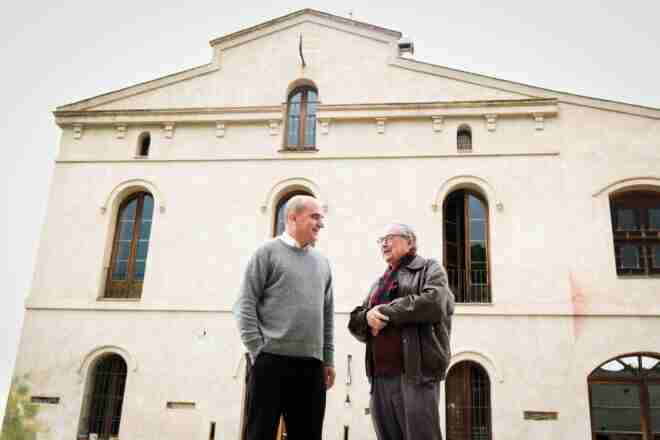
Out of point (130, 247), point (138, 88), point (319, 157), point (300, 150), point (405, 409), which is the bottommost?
point (405, 409)

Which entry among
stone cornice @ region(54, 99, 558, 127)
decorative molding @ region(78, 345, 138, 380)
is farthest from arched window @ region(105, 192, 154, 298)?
stone cornice @ region(54, 99, 558, 127)

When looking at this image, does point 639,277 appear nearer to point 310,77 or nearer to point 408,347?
point 310,77

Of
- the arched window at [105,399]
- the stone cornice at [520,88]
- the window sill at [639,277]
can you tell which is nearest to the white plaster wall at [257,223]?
the window sill at [639,277]

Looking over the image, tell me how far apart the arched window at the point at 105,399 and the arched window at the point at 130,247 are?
1440mm

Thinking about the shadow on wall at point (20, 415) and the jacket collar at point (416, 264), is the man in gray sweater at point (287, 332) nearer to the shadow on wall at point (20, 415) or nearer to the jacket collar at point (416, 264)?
the jacket collar at point (416, 264)

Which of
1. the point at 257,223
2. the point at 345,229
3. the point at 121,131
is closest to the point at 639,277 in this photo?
the point at 345,229

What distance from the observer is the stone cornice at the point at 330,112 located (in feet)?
40.2

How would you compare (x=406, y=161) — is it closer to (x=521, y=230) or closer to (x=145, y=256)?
(x=521, y=230)

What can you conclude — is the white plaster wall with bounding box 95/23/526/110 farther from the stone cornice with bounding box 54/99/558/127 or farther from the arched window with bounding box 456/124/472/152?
the arched window with bounding box 456/124/472/152

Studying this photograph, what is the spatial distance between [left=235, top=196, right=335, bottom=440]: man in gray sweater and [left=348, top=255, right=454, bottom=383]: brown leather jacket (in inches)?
23.3

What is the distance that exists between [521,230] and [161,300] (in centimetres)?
734

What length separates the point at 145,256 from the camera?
42.0 ft

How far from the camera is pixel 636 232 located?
11422mm

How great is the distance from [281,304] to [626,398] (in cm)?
893
